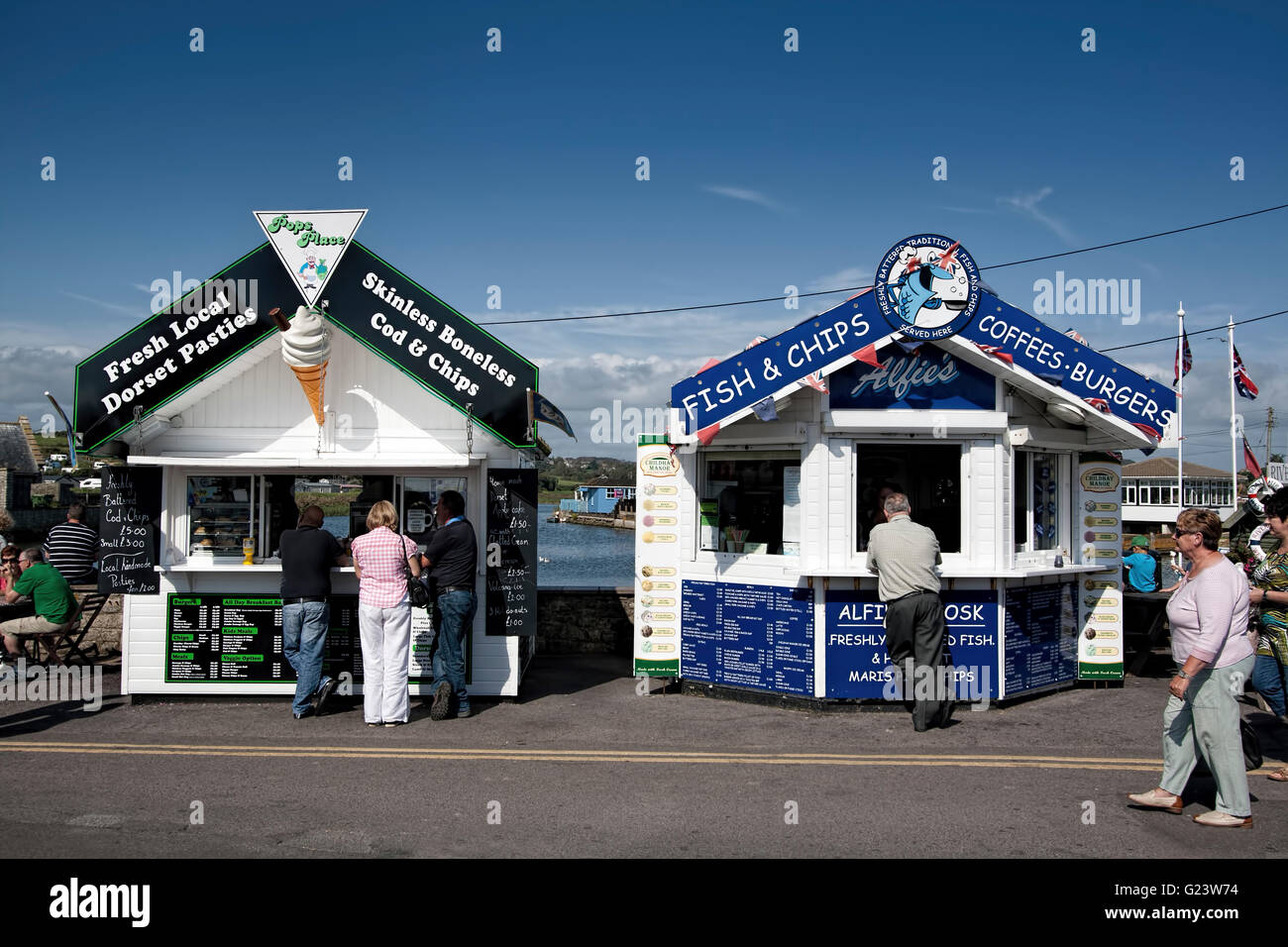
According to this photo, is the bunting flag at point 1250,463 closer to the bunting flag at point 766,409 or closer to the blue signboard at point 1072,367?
the blue signboard at point 1072,367

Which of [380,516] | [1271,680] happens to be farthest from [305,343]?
[1271,680]

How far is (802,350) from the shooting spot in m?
8.29

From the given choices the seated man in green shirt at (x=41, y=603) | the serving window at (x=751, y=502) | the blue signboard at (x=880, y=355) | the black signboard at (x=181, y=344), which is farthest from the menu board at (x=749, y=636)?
the seated man in green shirt at (x=41, y=603)

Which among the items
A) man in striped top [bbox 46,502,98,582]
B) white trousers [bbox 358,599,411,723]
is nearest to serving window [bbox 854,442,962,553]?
white trousers [bbox 358,599,411,723]

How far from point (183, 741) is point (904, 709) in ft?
19.8

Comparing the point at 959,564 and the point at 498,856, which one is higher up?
the point at 959,564

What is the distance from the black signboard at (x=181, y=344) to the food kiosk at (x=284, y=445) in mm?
13

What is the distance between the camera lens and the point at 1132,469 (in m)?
68.3

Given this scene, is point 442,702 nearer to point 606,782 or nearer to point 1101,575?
point 606,782

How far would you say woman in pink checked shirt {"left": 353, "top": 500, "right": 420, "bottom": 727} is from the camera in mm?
8047
